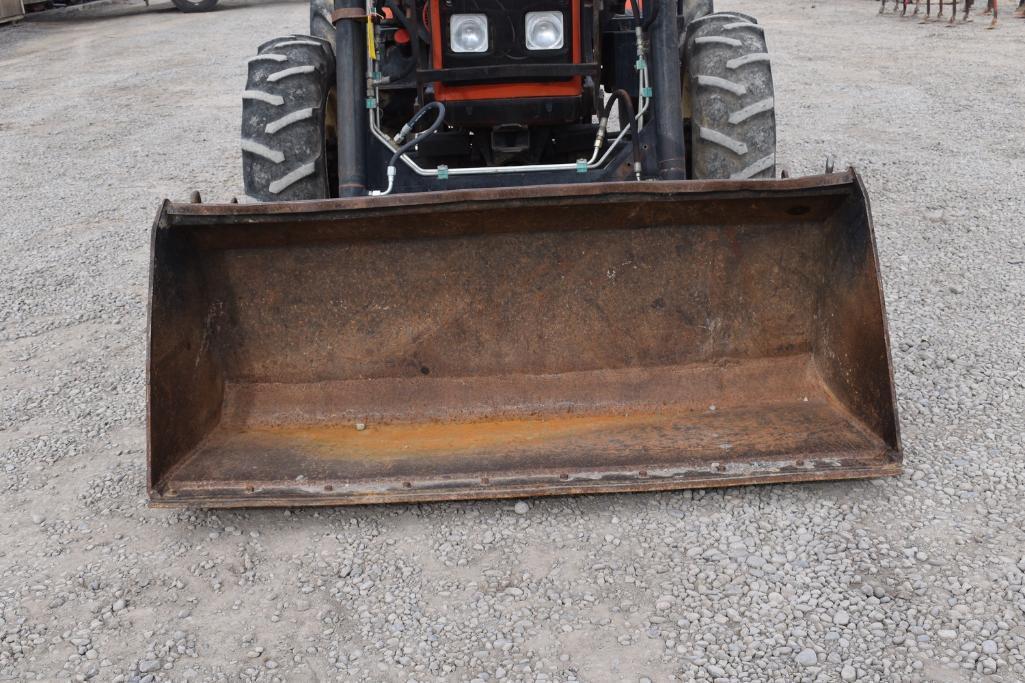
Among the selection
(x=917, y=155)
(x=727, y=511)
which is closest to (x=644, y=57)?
(x=727, y=511)

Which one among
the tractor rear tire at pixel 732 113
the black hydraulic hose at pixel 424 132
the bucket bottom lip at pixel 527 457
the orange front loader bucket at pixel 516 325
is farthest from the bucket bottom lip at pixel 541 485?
the tractor rear tire at pixel 732 113

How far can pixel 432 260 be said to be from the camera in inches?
133

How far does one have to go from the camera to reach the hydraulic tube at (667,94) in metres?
3.73

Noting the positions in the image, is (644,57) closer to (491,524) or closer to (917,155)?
(491,524)

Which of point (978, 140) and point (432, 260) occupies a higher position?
point (432, 260)

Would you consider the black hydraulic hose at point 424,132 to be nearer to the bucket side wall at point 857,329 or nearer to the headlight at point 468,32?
the headlight at point 468,32

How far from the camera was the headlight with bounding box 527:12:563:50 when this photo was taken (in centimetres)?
373

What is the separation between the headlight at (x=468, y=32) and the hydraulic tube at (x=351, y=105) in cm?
36

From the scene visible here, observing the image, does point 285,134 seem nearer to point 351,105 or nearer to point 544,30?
point 351,105

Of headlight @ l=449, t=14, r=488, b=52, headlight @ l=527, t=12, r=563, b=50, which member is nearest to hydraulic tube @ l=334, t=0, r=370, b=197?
headlight @ l=449, t=14, r=488, b=52

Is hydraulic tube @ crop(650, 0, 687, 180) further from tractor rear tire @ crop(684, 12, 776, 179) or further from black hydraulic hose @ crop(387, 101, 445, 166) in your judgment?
black hydraulic hose @ crop(387, 101, 445, 166)

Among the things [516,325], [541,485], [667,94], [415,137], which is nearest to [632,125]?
[667,94]

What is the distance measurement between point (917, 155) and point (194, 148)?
5219mm

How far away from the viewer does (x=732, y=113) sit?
4184 millimetres
